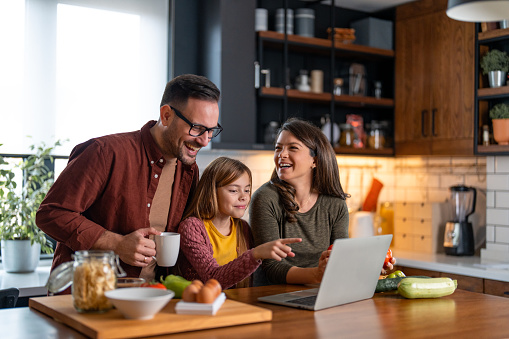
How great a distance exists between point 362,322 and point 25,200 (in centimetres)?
253

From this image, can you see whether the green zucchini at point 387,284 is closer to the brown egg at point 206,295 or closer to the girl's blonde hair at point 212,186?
the girl's blonde hair at point 212,186

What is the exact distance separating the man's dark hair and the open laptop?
818 mm

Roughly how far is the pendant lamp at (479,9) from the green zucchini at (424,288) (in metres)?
1.00

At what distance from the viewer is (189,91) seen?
233 centimetres

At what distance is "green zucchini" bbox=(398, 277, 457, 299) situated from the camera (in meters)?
2.05

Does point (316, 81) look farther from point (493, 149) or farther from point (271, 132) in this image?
point (493, 149)

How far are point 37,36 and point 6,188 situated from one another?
37.3 inches

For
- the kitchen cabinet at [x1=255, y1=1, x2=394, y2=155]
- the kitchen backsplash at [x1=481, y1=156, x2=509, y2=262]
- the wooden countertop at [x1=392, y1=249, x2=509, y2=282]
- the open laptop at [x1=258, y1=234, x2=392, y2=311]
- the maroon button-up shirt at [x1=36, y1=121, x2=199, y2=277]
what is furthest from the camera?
the kitchen cabinet at [x1=255, y1=1, x2=394, y2=155]

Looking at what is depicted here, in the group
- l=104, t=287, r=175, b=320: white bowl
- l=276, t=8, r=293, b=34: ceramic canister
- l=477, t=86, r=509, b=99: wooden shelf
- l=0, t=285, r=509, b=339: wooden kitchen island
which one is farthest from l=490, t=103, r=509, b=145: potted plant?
l=104, t=287, r=175, b=320: white bowl

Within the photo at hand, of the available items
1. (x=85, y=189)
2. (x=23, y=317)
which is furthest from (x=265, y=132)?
(x=23, y=317)

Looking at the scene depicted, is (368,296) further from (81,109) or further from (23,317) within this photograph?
(81,109)

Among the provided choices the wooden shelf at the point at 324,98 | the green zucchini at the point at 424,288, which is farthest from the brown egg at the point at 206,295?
the wooden shelf at the point at 324,98

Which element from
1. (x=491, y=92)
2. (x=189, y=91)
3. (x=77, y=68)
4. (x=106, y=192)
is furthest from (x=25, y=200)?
(x=491, y=92)

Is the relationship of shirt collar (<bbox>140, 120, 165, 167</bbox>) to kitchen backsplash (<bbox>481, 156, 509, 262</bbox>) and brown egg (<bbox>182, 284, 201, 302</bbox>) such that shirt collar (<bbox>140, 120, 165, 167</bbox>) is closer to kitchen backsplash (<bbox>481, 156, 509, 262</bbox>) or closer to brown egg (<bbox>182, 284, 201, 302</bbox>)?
brown egg (<bbox>182, 284, 201, 302</bbox>)
